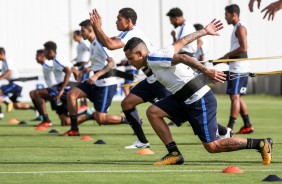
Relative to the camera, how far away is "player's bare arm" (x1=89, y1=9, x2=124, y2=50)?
49.9ft

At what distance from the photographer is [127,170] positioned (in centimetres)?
1238

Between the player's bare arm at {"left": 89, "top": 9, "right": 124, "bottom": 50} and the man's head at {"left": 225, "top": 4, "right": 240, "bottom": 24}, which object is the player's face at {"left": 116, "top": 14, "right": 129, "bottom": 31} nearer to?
the player's bare arm at {"left": 89, "top": 9, "right": 124, "bottom": 50}

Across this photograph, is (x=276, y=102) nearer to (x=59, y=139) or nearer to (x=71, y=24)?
(x=71, y=24)

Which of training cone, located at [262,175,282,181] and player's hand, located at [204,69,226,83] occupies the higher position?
player's hand, located at [204,69,226,83]

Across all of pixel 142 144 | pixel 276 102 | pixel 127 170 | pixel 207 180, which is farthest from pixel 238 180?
pixel 276 102

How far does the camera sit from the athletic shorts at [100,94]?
1872cm

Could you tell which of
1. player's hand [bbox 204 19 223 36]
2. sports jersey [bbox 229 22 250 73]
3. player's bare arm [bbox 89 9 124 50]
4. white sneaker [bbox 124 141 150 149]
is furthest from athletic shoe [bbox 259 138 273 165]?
sports jersey [bbox 229 22 250 73]

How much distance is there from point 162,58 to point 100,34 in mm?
3223

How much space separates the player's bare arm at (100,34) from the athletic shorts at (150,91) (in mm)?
773

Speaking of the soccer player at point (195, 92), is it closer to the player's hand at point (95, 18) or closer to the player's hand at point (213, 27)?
the player's hand at point (213, 27)

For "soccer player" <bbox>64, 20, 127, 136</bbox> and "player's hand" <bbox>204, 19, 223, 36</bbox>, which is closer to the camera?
→ "player's hand" <bbox>204, 19, 223, 36</bbox>

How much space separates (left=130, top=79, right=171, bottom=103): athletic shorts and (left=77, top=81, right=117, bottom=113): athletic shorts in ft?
8.88

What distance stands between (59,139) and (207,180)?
7.68m

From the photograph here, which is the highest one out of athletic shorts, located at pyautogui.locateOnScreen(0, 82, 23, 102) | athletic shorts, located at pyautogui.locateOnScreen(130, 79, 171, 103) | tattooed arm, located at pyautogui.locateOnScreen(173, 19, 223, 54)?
tattooed arm, located at pyautogui.locateOnScreen(173, 19, 223, 54)
